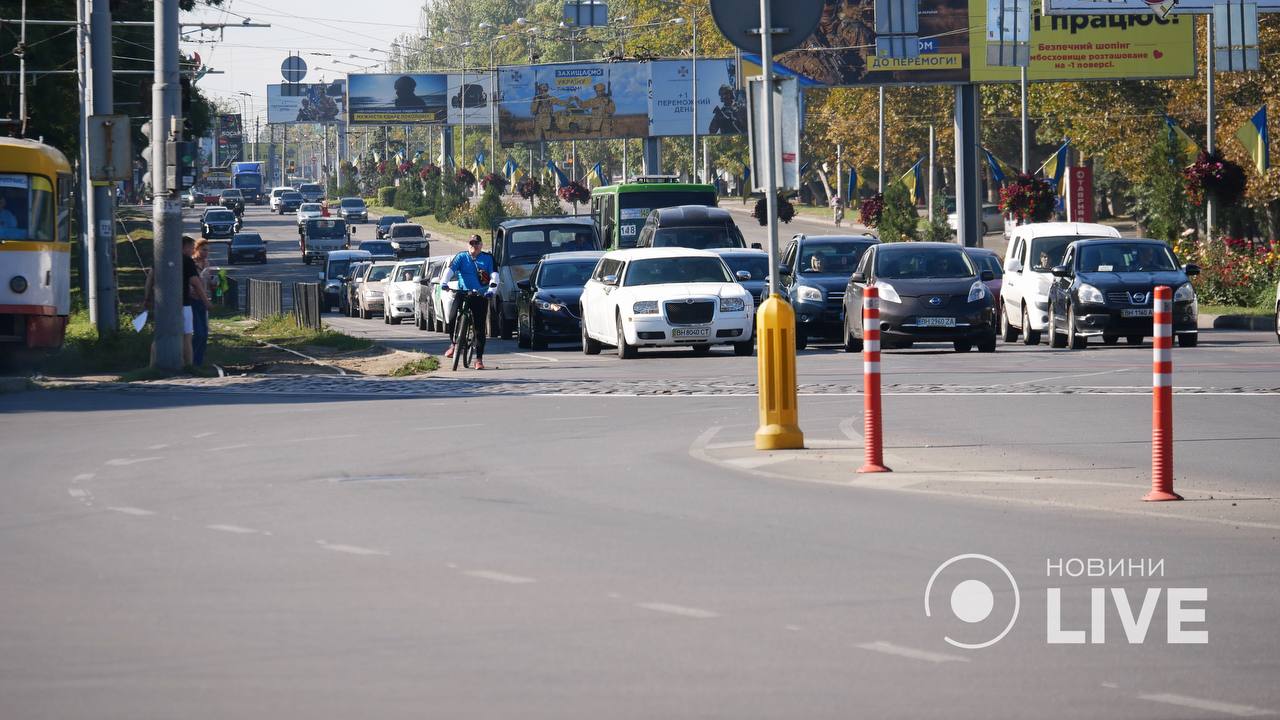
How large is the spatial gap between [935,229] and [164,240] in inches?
2058

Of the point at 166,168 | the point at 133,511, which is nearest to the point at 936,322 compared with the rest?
the point at 166,168

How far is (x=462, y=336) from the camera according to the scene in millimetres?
26625

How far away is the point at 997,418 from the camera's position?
56.6 feet

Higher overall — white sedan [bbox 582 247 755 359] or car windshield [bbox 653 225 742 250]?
car windshield [bbox 653 225 742 250]

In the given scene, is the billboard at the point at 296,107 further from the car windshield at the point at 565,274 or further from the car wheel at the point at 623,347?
the car wheel at the point at 623,347

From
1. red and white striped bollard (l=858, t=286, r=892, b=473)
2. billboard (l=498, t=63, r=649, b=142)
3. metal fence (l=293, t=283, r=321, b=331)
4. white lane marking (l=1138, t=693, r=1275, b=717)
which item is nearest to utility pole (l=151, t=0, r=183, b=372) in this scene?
metal fence (l=293, t=283, r=321, b=331)

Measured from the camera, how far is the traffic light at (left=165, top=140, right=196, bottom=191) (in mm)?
23594

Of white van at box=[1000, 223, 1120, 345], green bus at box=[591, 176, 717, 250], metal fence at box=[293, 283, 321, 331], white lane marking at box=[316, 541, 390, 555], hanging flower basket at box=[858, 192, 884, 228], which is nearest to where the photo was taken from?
white lane marking at box=[316, 541, 390, 555]

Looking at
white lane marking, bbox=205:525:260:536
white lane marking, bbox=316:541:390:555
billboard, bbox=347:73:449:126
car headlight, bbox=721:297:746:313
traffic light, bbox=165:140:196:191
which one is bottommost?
white lane marking, bbox=316:541:390:555

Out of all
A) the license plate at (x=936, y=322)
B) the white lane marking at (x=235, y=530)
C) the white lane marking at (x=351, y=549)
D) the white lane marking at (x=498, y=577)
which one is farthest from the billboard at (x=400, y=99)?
the white lane marking at (x=498, y=577)

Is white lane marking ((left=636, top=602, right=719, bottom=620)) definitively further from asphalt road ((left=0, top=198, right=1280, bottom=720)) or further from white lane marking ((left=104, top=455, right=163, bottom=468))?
white lane marking ((left=104, top=455, right=163, bottom=468))

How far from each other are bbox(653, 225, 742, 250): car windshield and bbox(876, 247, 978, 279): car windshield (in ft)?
39.6

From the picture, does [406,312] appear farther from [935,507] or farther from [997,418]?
[935,507]

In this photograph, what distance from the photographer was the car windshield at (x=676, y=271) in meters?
29.1
